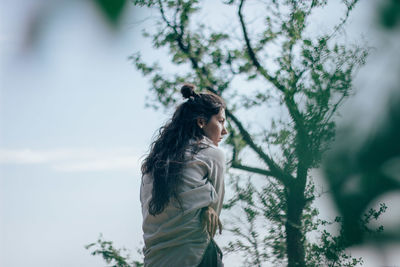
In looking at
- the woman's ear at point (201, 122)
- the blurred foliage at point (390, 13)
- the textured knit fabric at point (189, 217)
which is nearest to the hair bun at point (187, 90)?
the woman's ear at point (201, 122)

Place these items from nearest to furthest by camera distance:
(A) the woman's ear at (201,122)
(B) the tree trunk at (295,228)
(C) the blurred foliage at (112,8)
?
(C) the blurred foliage at (112,8)
(A) the woman's ear at (201,122)
(B) the tree trunk at (295,228)

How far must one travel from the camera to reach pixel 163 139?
2016 millimetres

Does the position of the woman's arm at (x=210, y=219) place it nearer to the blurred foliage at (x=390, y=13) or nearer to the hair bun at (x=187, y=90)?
the hair bun at (x=187, y=90)

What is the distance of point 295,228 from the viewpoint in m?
3.20

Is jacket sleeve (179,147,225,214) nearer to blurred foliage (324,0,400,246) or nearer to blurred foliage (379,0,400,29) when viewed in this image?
blurred foliage (324,0,400,246)

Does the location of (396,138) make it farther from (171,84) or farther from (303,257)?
(171,84)

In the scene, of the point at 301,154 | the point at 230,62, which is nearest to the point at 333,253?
the point at 301,154

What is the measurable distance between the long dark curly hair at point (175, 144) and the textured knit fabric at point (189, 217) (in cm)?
3

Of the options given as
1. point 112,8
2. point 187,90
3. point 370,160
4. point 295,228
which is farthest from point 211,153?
point 295,228

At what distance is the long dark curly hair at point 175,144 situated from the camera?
69.6 inches

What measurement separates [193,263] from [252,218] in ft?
6.34

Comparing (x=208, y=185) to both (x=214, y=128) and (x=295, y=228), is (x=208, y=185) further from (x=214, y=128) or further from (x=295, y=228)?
(x=295, y=228)

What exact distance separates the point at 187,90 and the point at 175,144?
0.30 meters

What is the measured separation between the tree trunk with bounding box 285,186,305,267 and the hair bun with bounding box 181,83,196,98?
1.35 metres
